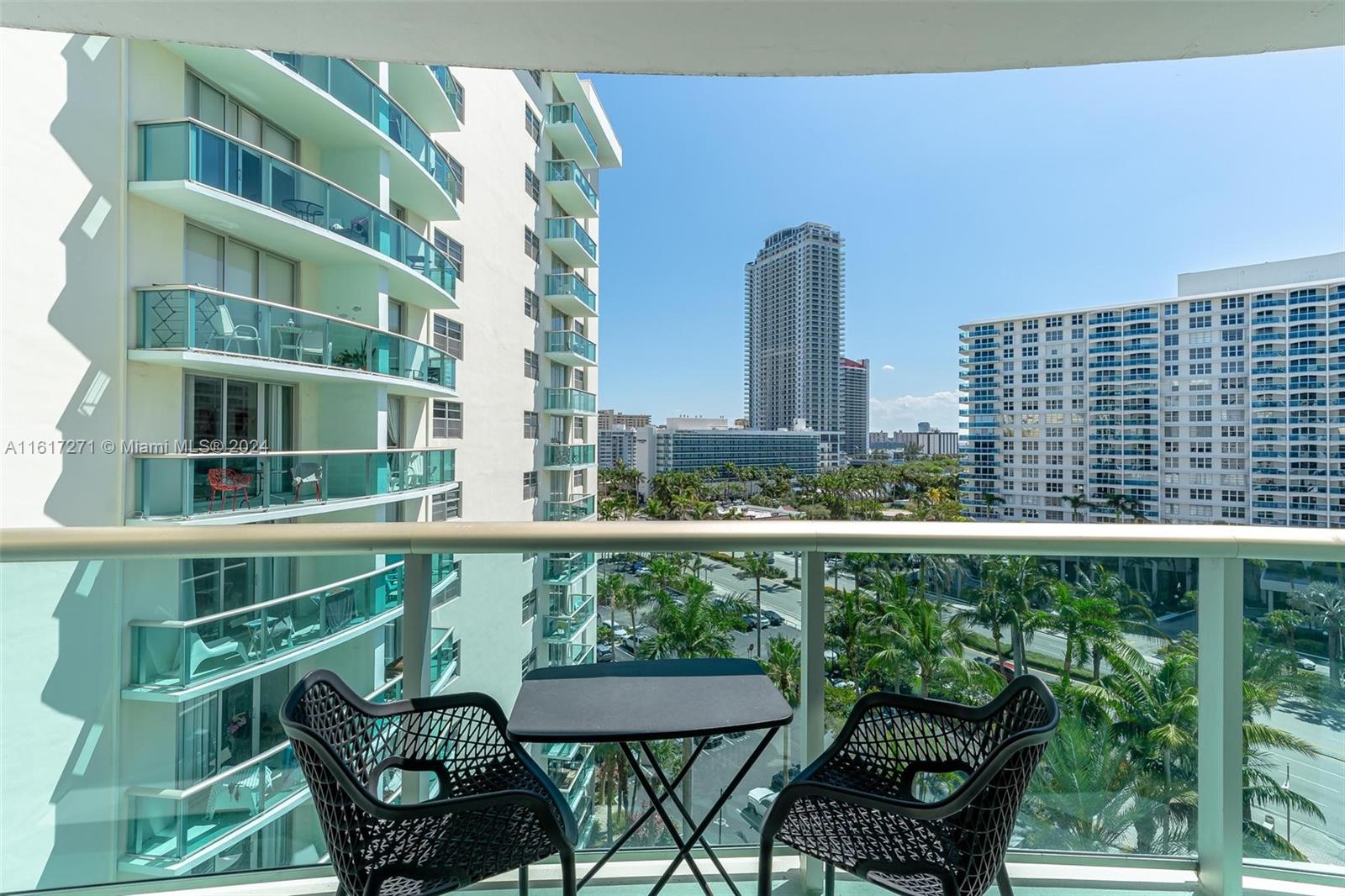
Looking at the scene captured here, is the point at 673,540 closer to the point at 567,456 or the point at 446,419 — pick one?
the point at 446,419

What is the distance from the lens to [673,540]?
1539mm

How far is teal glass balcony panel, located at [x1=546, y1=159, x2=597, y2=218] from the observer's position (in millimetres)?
21422

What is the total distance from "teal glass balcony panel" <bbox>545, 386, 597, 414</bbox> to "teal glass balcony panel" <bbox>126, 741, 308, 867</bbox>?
2015cm

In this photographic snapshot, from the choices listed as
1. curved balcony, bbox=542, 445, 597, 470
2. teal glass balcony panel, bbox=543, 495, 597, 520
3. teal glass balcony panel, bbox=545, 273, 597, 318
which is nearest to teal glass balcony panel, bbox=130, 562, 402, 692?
teal glass balcony panel, bbox=543, 495, 597, 520

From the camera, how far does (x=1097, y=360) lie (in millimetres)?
28375

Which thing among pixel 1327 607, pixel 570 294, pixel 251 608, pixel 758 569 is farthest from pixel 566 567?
pixel 570 294

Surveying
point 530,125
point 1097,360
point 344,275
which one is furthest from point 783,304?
point 344,275

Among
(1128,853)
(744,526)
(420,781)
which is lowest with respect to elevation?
(1128,853)

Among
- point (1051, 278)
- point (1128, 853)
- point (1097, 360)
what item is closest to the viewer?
point (1128, 853)

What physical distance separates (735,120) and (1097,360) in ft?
65.3

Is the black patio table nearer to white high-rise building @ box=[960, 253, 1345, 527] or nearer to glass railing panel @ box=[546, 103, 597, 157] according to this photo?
white high-rise building @ box=[960, 253, 1345, 527]

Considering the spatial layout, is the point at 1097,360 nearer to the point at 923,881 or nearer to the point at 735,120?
the point at 735,120

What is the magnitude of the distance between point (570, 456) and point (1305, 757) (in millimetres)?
22012

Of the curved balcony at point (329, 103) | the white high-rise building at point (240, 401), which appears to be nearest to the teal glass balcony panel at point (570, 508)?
the white high-rise building at point (240, 401)
